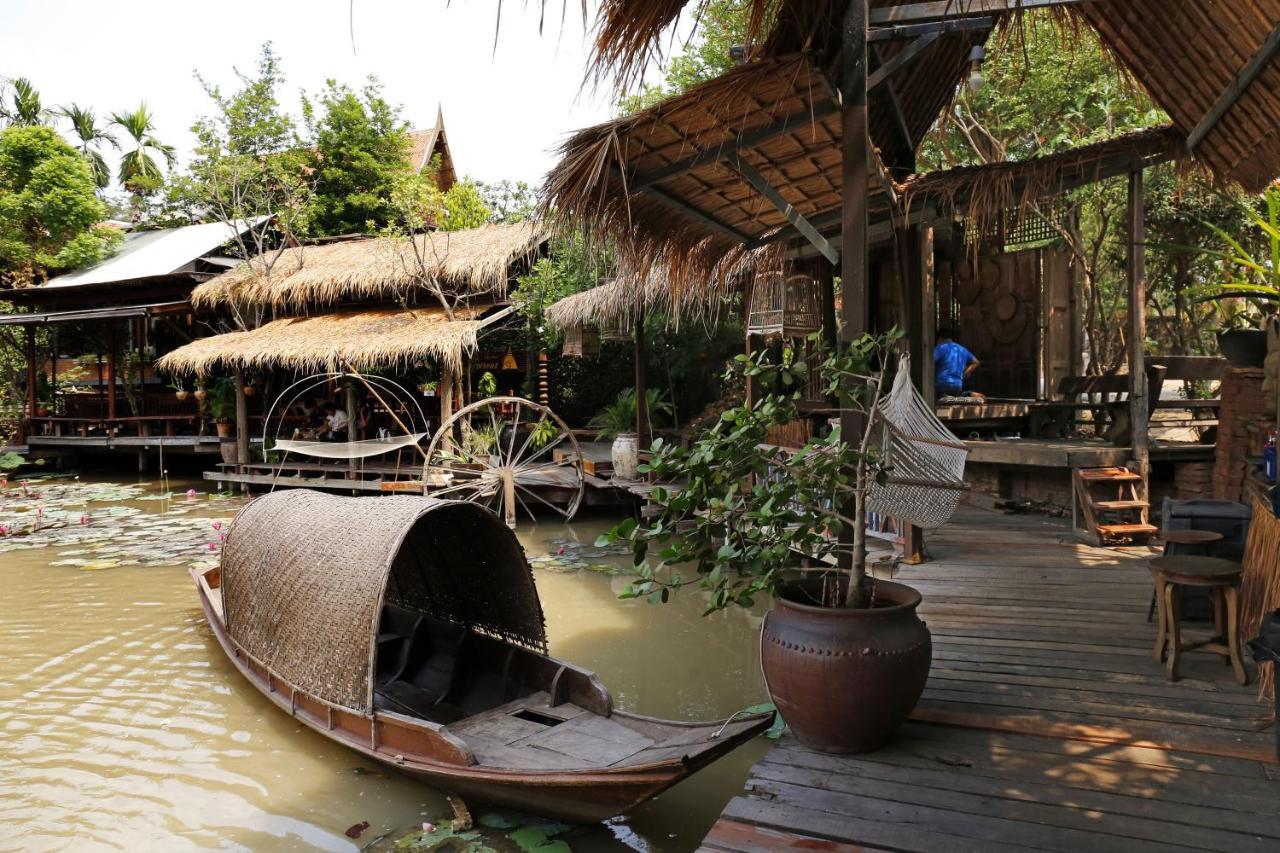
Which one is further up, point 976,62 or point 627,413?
point 976,62

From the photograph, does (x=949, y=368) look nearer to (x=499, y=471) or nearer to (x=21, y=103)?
(x=499, y=471)

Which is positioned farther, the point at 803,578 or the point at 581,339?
the point at 581,339

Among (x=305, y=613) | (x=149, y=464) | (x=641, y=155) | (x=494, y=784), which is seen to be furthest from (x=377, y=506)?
(x=149, y=464)

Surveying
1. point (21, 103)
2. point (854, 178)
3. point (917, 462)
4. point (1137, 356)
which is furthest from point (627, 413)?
point (21, 103)

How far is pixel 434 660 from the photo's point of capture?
4.92m

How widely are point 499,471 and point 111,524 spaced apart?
5.25 m

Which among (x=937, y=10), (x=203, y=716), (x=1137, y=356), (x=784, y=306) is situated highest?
(x=937, y=10)

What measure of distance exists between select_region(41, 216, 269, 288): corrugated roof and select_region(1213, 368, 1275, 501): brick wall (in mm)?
14248

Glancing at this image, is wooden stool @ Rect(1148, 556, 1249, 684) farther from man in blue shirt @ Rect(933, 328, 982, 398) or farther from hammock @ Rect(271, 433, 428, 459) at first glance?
hammock @ Rect(271, 433, 428, 459)

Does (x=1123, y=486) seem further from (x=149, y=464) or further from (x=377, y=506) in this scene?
(x=149, y=464)

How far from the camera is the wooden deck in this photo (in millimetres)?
2271

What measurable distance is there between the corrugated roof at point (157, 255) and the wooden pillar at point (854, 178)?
13259 millimetres


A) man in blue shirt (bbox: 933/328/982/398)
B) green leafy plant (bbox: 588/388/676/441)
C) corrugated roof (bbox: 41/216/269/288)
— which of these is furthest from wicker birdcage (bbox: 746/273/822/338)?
corrugated roof (bbox: 41/216/269/288)

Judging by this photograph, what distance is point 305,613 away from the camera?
4.52 m
